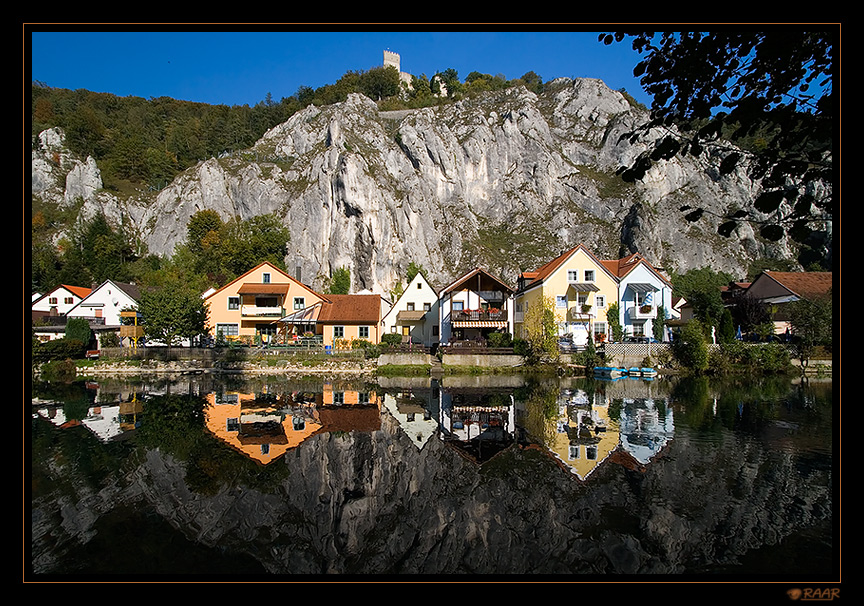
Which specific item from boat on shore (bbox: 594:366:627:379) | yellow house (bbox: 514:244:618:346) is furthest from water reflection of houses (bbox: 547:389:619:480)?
yellow house (bbox: 514:244:618:346)

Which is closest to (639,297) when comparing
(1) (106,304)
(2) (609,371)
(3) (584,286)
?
(3) (584,286)

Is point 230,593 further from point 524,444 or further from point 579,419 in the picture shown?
point 579,419

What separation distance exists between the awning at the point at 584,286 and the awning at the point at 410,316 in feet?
48.9

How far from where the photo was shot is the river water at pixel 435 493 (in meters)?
6.57

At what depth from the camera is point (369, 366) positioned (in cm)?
3575

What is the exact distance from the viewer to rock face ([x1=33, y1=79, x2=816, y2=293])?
87312mm

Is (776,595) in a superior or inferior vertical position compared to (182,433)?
superior

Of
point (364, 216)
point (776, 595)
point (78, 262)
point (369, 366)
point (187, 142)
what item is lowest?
point (369, 366)

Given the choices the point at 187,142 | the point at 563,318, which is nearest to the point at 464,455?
the point at 563,318

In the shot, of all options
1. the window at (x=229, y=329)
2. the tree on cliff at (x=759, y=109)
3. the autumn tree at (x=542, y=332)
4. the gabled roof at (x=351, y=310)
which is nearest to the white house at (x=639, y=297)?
the autumn tree at (x=542, y=332)

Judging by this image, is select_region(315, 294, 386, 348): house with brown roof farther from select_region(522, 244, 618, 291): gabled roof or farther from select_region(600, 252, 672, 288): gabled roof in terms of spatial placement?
select_region(600, 252, 672, 288): gabled roof

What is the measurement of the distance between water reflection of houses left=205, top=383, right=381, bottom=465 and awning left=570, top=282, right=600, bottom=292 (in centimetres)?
2328

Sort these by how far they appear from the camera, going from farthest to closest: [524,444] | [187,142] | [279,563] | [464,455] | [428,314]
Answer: [187,142] < [428,314] < [524,444] < [464,455] < [279,563]

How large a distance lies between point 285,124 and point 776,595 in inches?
4927
